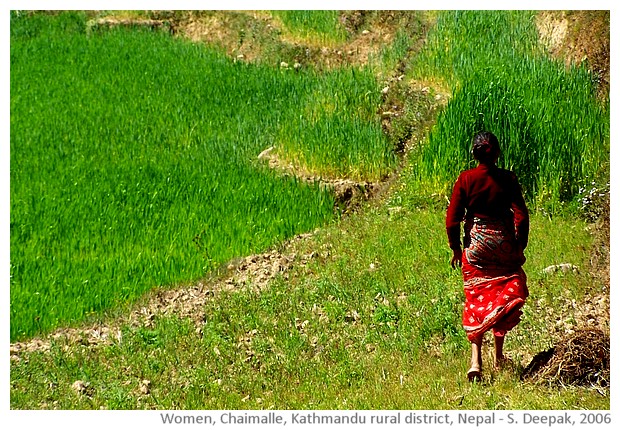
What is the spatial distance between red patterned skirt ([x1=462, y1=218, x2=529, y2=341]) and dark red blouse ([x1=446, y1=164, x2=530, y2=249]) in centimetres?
7

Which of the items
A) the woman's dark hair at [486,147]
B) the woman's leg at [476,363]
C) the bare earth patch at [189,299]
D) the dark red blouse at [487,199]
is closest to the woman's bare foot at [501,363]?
the woman's leg at [476,363]

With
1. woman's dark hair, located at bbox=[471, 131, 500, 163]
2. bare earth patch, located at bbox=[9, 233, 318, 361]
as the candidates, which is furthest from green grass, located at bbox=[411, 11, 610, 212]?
woman's dark hair, located at bbox=[471, 131, 500, 163]

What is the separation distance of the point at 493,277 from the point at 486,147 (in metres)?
0.82

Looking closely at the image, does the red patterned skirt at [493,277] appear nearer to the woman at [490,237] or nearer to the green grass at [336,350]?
the woman at [490,237]

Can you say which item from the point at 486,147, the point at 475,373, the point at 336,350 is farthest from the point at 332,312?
the point at 486,147

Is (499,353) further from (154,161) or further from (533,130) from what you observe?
(154,161)

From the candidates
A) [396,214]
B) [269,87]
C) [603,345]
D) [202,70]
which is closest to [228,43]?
[202,70]

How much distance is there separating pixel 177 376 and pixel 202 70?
26.4 ft

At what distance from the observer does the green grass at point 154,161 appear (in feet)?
31.2

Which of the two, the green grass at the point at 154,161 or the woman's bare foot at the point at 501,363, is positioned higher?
the green grass at the point at 154,161

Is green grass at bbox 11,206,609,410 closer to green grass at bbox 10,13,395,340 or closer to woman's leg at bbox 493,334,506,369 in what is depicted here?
woman's leg at bbox 493,334,506,369

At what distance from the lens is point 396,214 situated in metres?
10.3

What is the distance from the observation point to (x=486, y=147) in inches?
256

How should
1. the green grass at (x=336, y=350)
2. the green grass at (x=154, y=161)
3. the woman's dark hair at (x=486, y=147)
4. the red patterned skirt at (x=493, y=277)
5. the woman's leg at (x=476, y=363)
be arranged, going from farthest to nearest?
the green grass at (x=154, y=161) → the green grass at (x=336, y=350) → the woman's leg at (x=476, y=363) → the red patterned skirt at (x=493, y=277) → the woman's dark hair at (x=486, y=147)
